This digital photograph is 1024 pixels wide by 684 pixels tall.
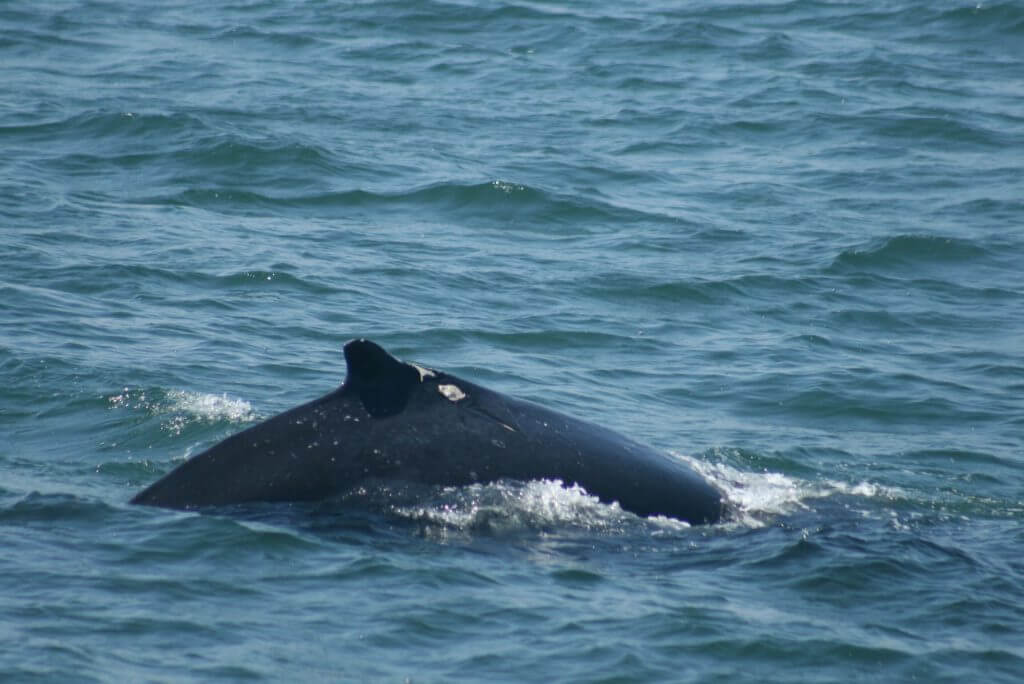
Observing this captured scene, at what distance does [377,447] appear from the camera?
757 cm

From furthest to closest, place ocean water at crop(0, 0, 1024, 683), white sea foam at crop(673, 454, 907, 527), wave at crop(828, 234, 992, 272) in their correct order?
wave at crop(828, 234, 992, 272) → white sea foam at crop(673, 454, 907, 527) → ocean water at crop(0, 0, 1024, 683)

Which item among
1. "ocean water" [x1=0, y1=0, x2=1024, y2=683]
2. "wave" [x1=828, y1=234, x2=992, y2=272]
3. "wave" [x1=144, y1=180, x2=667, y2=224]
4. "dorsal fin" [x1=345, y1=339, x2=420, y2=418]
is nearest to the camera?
"ocean water" [x1=0, y1=0, x2=1024, y2=683]

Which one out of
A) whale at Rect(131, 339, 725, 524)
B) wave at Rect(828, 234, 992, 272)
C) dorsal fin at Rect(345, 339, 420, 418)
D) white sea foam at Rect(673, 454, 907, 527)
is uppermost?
dorsal fin at Rect(345, 339, 420, 418)

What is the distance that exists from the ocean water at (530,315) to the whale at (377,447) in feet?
0.47

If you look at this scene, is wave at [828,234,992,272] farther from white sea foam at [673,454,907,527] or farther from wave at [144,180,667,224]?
white sea foam at [673,454,907,527]

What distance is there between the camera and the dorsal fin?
751 cm

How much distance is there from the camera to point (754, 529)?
8242 millimetres

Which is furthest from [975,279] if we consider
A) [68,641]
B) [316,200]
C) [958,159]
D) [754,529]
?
[68,641]

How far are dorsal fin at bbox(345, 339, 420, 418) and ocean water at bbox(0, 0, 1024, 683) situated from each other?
437 millimetres

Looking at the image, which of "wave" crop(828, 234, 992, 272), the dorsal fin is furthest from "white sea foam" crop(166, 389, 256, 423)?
"wave" crop(828, 234, 992, 272)

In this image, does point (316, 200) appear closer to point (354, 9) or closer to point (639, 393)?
point (639, 393)

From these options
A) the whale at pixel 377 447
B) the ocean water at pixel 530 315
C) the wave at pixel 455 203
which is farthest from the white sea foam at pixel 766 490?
the wave at pixel 455 203

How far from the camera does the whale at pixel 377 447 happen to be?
753 centimetres

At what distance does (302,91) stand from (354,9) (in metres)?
6.74
